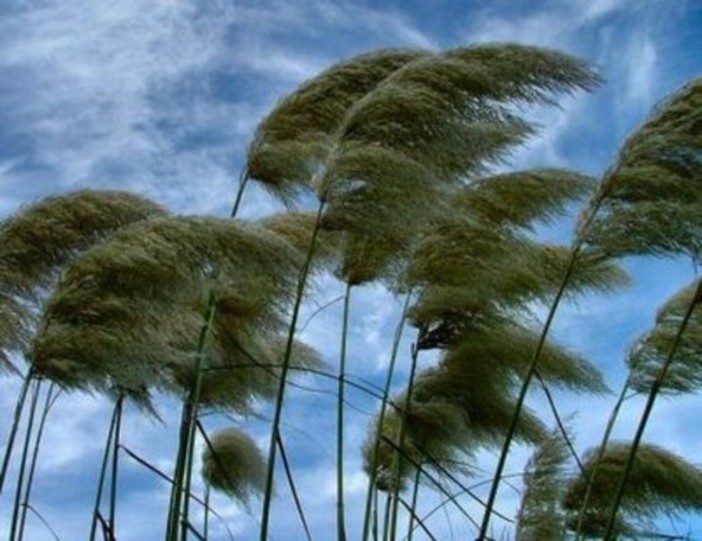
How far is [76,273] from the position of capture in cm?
413

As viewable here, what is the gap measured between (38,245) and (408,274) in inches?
54.6

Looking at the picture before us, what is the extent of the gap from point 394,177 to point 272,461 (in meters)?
1.03

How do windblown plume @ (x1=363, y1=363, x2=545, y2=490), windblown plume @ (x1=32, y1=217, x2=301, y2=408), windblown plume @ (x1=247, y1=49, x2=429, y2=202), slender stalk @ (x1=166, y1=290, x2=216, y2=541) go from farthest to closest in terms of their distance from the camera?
windblown plume @ (x1=363, y1=363, x2=545, y2=490) → windblown plume @ (x1=247, y1=49, x2=429, y2=202) → slender stalk @ (x1=166, y1=290, x2=216, y2=541) → windblown plume @ (x1=32, y1=217, x2=301, y2=408)

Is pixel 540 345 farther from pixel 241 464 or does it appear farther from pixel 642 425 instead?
pixel 241 464

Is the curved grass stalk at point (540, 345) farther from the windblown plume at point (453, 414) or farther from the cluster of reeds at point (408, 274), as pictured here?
the windblown plume at point (453, 414)

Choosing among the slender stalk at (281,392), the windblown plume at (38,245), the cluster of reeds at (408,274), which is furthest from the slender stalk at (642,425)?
the windblown plume at (38,245)

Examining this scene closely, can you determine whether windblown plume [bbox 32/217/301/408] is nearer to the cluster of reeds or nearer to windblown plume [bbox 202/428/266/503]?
the cluster of reeds

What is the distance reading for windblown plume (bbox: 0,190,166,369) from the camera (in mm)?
4484

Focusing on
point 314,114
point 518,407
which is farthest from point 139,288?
point 518,407

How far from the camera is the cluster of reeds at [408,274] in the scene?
3988 mm

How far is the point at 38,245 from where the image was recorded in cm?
454

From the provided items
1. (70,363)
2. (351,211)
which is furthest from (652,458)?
(70,363)

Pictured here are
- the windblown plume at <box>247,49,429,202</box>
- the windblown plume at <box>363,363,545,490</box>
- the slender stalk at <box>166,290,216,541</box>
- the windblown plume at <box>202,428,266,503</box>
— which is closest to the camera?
the slender stalk at <box>166,290,216,541</box>

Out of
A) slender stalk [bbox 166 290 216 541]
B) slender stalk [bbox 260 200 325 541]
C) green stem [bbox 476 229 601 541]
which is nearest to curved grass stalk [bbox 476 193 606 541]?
green stem [bbox 476 229 601 541]
